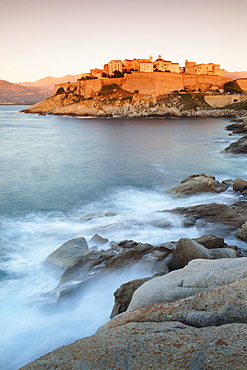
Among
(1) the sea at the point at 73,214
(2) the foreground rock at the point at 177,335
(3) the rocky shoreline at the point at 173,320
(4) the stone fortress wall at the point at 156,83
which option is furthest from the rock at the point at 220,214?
(4) the stone fortress wall at the point at 156,83

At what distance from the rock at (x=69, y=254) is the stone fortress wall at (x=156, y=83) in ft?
219

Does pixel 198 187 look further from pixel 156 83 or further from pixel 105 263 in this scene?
pixel 156 83

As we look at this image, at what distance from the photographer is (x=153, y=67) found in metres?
78.8

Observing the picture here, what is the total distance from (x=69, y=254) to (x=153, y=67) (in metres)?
79.5

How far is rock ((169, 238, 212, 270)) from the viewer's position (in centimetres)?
573

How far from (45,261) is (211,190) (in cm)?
721

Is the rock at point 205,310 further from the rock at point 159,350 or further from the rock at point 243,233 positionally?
the rock at point 243,233

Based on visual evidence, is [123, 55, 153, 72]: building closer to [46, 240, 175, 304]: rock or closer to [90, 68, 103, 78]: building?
[90, 68, 103, 78]: building

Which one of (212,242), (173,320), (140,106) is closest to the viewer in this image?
(173,320)

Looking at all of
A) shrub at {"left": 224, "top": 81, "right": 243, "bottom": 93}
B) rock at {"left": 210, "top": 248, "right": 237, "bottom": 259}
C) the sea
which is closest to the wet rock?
the sea

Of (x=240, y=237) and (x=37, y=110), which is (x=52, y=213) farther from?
(x=37, y=110)

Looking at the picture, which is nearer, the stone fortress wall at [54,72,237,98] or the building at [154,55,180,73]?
the stone fortress wall at [54,72,237,98]

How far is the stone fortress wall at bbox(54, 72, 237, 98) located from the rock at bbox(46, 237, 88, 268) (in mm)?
66667

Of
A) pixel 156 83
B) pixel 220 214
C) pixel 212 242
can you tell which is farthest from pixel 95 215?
pixel 156 83
